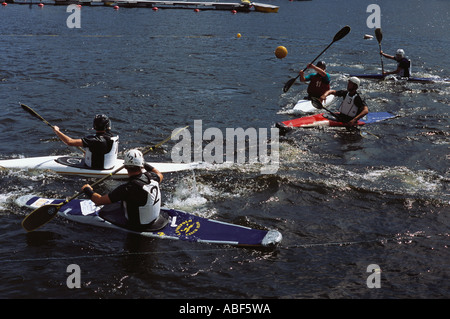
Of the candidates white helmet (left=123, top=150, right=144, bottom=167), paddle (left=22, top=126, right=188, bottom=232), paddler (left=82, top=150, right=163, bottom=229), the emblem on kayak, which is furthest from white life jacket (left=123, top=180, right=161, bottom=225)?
paddle (left=22, top=126, right=188, bottom=232)

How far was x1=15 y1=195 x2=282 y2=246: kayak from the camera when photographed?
305 inches

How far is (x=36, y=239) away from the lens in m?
8.12

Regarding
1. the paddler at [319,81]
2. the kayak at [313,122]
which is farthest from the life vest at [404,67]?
the kayak at [313,122]

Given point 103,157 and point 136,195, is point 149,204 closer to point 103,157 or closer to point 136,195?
point 136,195

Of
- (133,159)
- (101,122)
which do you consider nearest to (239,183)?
(101,122)

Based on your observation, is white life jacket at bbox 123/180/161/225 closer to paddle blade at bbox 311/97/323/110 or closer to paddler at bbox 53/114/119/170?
paddler at bbox 53/114/119/170

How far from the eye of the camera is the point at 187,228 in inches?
315

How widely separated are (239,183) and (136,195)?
369 centimetres

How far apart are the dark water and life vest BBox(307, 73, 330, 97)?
178 cm

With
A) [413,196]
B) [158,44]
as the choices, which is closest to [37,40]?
[158,44]

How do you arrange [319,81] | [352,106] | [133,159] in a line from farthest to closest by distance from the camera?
[319,81] < [352,106] < [133,159]

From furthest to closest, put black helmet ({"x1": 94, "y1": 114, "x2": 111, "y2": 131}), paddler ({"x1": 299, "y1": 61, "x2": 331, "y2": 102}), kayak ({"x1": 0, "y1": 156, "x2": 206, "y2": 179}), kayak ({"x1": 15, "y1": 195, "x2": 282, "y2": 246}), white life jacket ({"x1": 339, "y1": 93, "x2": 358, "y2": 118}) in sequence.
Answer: paddler ({"x1": 299, "y1": 61, "x2": 331, "y2": 102})
white life jacket ({"x1": 339, "y1": 93, "x2": 358, "y2": 118})
kayak ({"x1": 0, "y1": 156, "x2": 206, "y2": 179})
black helmet ({"x1": 94, "y1": 114, "x2": 111, "y2": 131})
kayak ({"x1": 15, "y1": 195, "x2": 282, "y2": 246})
